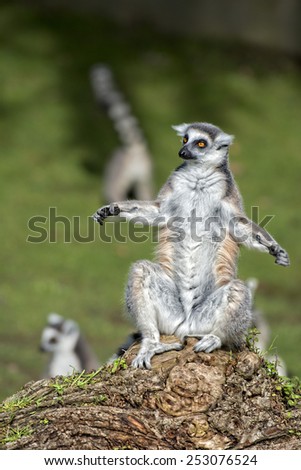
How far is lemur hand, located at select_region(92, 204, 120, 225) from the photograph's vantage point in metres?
7.46

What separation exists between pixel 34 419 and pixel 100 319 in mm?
8574

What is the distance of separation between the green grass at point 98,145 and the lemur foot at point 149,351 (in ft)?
18.8

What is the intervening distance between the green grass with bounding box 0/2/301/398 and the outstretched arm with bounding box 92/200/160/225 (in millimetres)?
5309

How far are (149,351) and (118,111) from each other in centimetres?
1385

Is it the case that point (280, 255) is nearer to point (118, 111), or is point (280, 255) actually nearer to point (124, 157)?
point (124, 157)

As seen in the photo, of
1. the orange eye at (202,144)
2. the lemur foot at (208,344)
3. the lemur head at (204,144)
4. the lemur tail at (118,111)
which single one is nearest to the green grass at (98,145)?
the lemur tail at (118,111)

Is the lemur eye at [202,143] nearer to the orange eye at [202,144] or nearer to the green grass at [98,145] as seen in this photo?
the orange eye at [202,144]

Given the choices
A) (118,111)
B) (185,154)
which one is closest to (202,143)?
(185,154)

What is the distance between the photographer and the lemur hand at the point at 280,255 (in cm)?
718

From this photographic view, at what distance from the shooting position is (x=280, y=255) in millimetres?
7223

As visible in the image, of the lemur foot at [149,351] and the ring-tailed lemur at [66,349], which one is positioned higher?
the ring-tailed lemur at [66,349]

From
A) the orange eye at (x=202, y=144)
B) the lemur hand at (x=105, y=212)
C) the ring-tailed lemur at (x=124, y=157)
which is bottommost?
the lemur hand at (x=105, y=212)

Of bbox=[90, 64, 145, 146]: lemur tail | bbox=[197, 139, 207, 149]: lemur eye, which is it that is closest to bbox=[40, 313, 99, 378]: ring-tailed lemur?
bbox=[197, 139, 207, 149]: lemur eye

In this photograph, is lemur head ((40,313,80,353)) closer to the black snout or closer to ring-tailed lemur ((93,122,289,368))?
ring-tailed lemur ((93,122,289,368))
